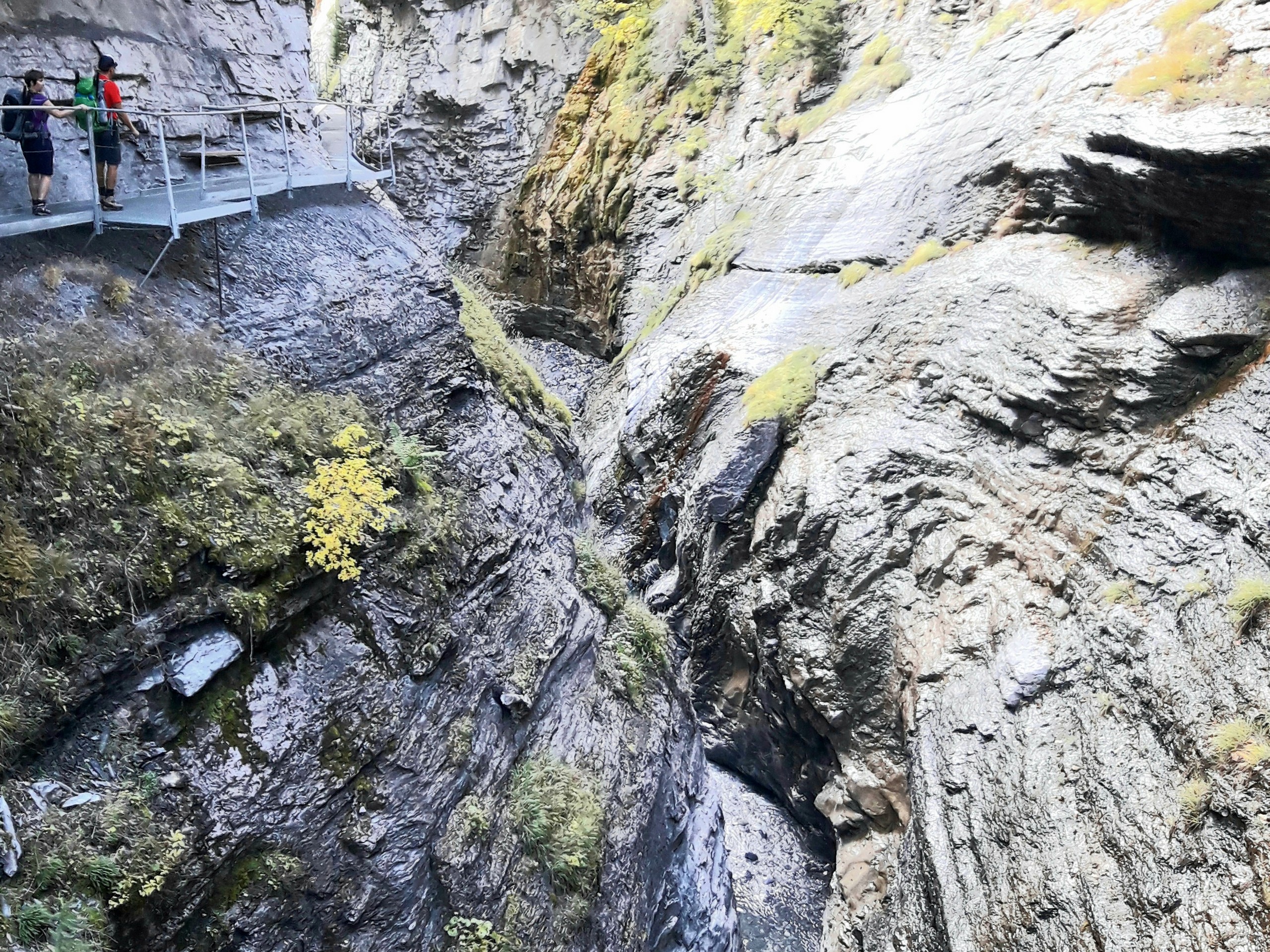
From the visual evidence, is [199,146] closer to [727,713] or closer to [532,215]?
[727,713]

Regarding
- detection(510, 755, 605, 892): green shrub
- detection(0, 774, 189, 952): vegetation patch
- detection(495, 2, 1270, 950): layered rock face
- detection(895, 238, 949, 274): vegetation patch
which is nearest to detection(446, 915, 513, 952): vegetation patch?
detection(510, 755, 605, 892): green shrub

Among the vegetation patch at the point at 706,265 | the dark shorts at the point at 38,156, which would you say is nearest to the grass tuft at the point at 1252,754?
the dark shorts at the point at 38,156

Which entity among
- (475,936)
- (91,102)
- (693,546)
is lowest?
(693,546)

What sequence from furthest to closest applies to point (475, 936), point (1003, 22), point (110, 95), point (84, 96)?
point (1003, 22) → point (110, 95) → point (84, 96) → point (475, 936)

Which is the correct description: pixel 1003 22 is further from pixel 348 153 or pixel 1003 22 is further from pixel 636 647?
pixel 636 647

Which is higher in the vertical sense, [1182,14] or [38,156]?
[1182,14]

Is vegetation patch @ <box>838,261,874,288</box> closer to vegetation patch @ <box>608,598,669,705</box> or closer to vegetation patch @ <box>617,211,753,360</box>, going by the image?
vegetation patch @ <box>617,211,753,360</box>

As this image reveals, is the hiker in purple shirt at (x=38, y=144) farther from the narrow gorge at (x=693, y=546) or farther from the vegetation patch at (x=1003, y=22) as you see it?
the vegetation patch at (x=1003, y=22)

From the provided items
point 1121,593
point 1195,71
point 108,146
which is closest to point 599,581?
point 1121,593
